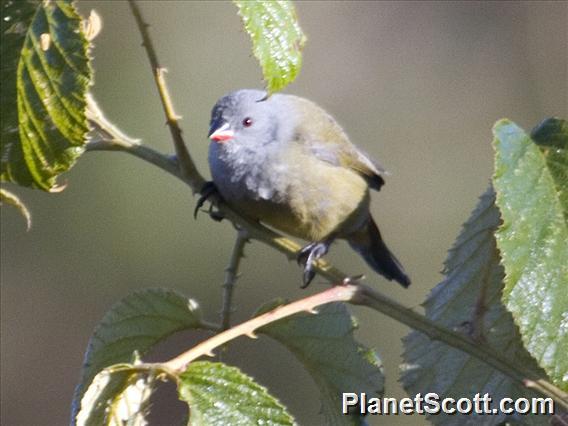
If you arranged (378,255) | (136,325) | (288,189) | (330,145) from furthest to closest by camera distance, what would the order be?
(378,255) → (330,145) → (288,189) → (136,325)

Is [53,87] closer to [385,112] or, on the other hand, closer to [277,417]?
[277,417]

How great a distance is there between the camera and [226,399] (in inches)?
75.3

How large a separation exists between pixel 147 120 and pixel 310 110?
172 inches

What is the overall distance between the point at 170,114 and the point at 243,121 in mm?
1782

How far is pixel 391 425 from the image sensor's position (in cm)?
754

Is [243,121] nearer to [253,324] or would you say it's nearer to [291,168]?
[291,168]

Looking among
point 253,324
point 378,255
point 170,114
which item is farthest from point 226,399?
point 378,255

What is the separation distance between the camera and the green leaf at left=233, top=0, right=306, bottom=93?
1.87 meters

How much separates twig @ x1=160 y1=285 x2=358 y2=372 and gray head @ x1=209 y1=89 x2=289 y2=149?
6.48ft

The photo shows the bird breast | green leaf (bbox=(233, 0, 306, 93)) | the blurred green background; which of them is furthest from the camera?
the blurred green background

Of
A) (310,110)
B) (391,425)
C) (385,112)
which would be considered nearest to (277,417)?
(310,110)

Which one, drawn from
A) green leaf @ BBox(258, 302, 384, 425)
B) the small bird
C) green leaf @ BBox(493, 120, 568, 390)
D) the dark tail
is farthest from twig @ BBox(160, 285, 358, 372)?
the dark tail

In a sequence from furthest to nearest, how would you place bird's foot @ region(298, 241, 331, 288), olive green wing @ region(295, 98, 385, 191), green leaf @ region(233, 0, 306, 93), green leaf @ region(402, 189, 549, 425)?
olive green wing @ region(295, 98, 385, 191) → bird's foot @ region(298, 241, 331, 288) → green leaf @ region(402, 189, 549, 425) → green leaf @ region(233, 0, 306, 93)

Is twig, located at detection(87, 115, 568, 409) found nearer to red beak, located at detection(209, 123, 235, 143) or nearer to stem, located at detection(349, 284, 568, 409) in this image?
stem, located at detection(349, 284, 568, 409)
